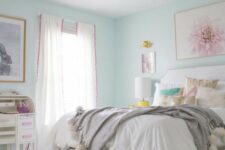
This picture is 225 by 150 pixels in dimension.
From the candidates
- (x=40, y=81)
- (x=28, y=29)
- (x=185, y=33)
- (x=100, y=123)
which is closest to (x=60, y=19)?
(x=28, y=29)

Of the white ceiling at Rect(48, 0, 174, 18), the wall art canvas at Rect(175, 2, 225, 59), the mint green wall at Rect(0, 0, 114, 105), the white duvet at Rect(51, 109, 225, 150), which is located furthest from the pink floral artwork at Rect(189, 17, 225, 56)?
the white duvet at Rect(51, 109, 225, 150)

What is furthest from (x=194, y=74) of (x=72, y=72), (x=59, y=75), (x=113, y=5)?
(x=59, y=75)

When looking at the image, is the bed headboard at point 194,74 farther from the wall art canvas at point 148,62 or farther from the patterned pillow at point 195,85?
the wall art canvas at point 148,62

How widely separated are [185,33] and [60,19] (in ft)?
6.55

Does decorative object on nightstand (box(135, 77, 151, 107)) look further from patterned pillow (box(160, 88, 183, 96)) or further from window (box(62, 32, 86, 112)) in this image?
window (box(62, 32, 86, 112))

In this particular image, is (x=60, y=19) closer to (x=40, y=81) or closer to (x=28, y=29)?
(x=28, y=29)

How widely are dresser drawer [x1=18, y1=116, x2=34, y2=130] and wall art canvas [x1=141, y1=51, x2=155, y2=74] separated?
220 centimetres

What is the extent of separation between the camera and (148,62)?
5160 millimetres

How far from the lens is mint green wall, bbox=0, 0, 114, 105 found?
14.1 feet

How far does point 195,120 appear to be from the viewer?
8.64 feet

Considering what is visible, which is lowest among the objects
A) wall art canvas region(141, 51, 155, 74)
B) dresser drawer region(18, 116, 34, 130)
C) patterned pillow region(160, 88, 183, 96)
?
dresser drawer region(18, 116, 34, 130)

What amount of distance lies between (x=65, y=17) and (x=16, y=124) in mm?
2081

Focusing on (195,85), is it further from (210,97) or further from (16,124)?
(16,124)

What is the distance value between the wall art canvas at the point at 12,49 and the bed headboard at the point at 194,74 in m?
2.20
